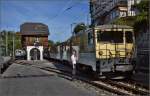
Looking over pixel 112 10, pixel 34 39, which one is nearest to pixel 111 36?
pixel 112 10

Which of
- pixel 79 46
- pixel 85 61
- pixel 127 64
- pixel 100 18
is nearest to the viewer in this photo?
pixel 127 64

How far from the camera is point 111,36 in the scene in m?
25.6

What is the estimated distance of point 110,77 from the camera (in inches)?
977

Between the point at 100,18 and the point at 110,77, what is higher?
the point at 100,18

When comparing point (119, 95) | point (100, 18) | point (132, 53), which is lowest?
point (119, 95)

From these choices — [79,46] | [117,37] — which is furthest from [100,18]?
[117,37]

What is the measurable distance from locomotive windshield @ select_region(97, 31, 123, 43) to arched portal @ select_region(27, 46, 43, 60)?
6728 centimetres

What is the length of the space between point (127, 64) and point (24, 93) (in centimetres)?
784

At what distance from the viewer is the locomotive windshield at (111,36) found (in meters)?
25.3

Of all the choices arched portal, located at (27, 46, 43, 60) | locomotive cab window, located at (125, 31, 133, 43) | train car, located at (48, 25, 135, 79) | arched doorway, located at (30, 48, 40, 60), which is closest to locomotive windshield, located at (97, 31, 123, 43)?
train car, located at (48, 25, 135, 79)

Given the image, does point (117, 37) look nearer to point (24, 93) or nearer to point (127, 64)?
point (127, 64)

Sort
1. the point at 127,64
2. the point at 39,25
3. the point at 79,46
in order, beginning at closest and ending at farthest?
the point at 127,64 < the point at 79,46 < the point at 39,25

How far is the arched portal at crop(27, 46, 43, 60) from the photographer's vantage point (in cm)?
9353

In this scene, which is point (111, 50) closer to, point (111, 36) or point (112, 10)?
point (111, 36)
